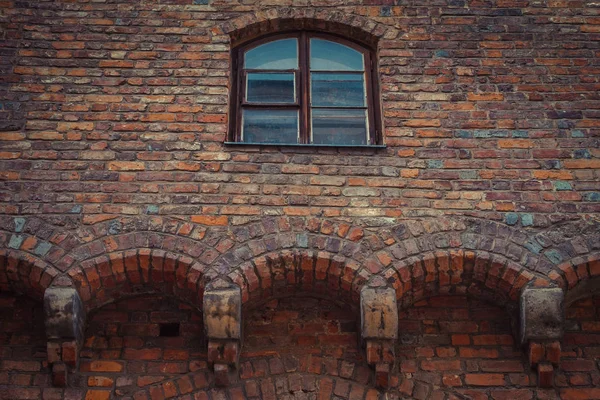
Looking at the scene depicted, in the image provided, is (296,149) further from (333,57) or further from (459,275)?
(459,275)

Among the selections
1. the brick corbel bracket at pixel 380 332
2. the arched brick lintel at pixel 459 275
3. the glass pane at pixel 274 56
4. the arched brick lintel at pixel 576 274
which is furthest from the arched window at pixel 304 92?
the arched brick lintel at pixel 576 274

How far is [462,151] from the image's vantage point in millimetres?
5605

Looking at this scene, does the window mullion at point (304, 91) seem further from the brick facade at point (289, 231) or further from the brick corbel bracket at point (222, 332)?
the brick corbel bracket at point (222, 332)

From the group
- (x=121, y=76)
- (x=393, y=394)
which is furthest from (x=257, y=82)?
(x=393, y=394)

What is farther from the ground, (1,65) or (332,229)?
(1,65)

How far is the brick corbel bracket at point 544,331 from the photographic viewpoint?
4.72 metres

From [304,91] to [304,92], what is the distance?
0.04 feet

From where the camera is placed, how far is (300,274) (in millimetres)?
4984

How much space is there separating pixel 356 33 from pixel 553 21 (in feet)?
5.24

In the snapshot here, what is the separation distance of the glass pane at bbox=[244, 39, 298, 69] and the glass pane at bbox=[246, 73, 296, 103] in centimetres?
13

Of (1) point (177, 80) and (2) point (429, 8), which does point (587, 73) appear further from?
(1) point (177, 80)

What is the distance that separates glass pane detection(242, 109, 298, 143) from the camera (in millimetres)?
5895

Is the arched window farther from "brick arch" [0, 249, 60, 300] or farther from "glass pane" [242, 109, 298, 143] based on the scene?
"brick arch" [0, 249, 60, 300]

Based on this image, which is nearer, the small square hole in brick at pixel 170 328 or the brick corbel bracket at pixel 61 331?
the brick corbel bracket at pixel 61 331
